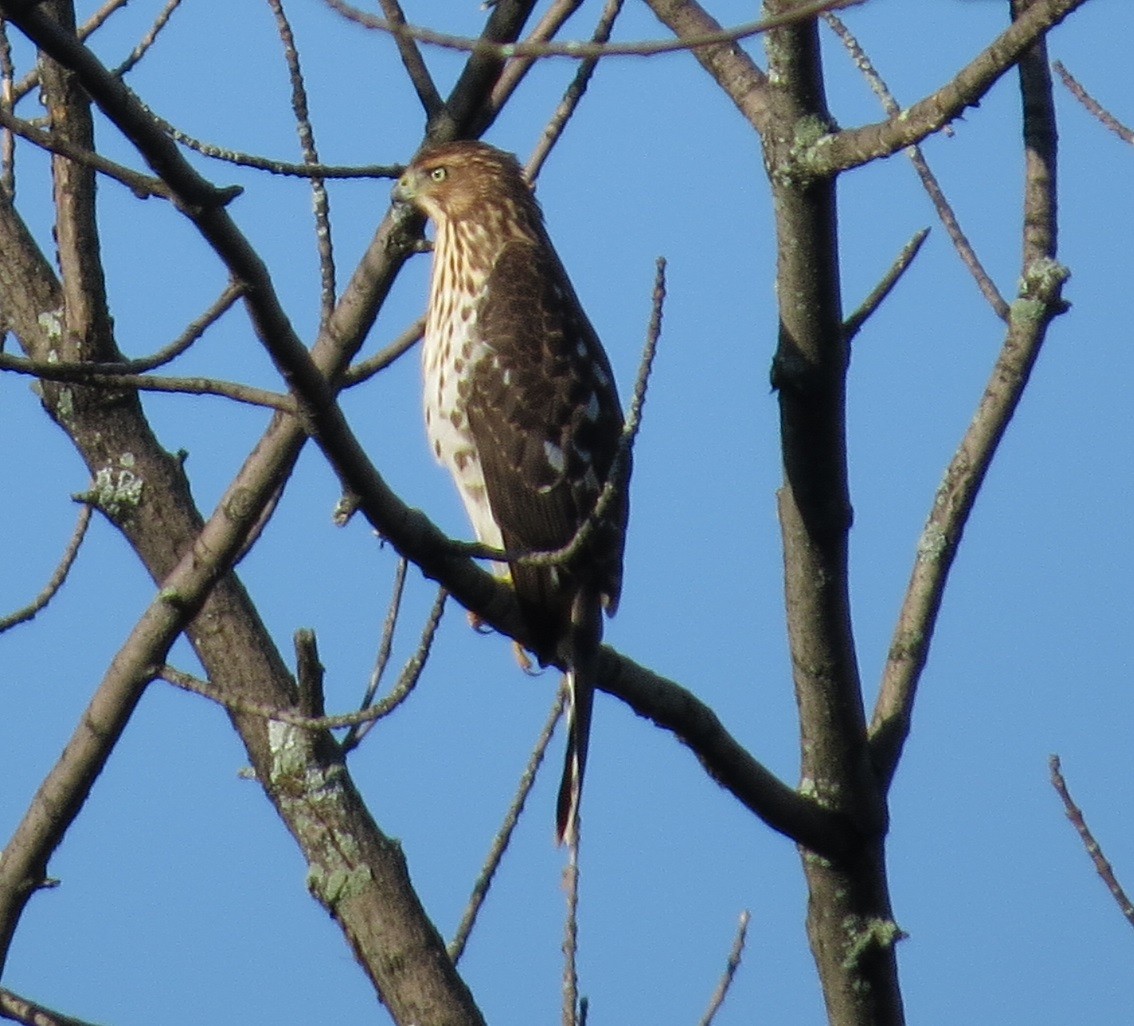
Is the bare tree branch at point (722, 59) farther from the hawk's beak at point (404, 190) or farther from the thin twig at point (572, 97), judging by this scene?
the hawk's beak at point (404, 190)

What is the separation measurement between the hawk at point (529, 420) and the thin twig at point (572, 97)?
0.29 m

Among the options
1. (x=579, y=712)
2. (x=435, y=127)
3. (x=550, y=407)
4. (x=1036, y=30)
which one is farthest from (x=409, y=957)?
(x=1036, y=30)

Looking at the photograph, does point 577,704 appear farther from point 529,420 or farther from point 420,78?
point 420,78

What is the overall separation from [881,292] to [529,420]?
4.55ft

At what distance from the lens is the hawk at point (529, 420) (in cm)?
390

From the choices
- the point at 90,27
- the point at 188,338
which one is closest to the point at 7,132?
the point at 90,27

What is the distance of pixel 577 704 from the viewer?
151 inches

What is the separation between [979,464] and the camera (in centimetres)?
341

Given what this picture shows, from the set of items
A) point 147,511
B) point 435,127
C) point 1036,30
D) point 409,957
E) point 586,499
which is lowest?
point 409,957

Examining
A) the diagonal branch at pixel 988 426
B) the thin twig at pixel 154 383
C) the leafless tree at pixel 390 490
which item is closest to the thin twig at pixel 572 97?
the leafless tree at pixel 390 490

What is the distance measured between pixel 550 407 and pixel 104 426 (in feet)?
3.30

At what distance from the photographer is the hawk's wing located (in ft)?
13.8

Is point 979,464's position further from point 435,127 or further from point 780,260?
point 435,127

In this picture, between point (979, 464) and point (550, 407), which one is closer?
point (979, 464)
